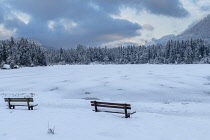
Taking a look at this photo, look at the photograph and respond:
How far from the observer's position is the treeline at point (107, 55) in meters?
102

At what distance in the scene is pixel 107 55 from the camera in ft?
562

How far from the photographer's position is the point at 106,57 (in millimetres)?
164250

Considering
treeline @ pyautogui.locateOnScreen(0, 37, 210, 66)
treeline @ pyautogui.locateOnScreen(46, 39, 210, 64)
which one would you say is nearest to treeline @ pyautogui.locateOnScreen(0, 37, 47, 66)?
treeline @ pyautogui.locateOnScreen(0, 37, 210, 66)

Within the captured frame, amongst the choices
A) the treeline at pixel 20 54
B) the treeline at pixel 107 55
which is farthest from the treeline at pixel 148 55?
the treeline at pixel 20 54

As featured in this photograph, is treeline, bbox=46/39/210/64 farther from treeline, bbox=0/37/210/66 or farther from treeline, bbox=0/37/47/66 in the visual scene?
treeline, bbox=0/37/47/66

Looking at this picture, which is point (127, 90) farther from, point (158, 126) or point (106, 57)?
point (106, 57)

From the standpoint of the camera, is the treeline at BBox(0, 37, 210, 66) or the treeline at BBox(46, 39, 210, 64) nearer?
the treeline at BBox(0, 37, 210, 66)

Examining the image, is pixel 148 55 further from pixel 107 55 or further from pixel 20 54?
pixel 20 54

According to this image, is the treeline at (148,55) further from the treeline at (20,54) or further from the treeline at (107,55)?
the treeline at (20,54)

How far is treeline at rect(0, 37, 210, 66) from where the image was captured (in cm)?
10188

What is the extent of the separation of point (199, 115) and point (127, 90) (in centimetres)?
1254

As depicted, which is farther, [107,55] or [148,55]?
[107,55]

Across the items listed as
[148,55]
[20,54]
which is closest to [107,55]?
[148,55]

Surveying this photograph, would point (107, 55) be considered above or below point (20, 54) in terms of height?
above
